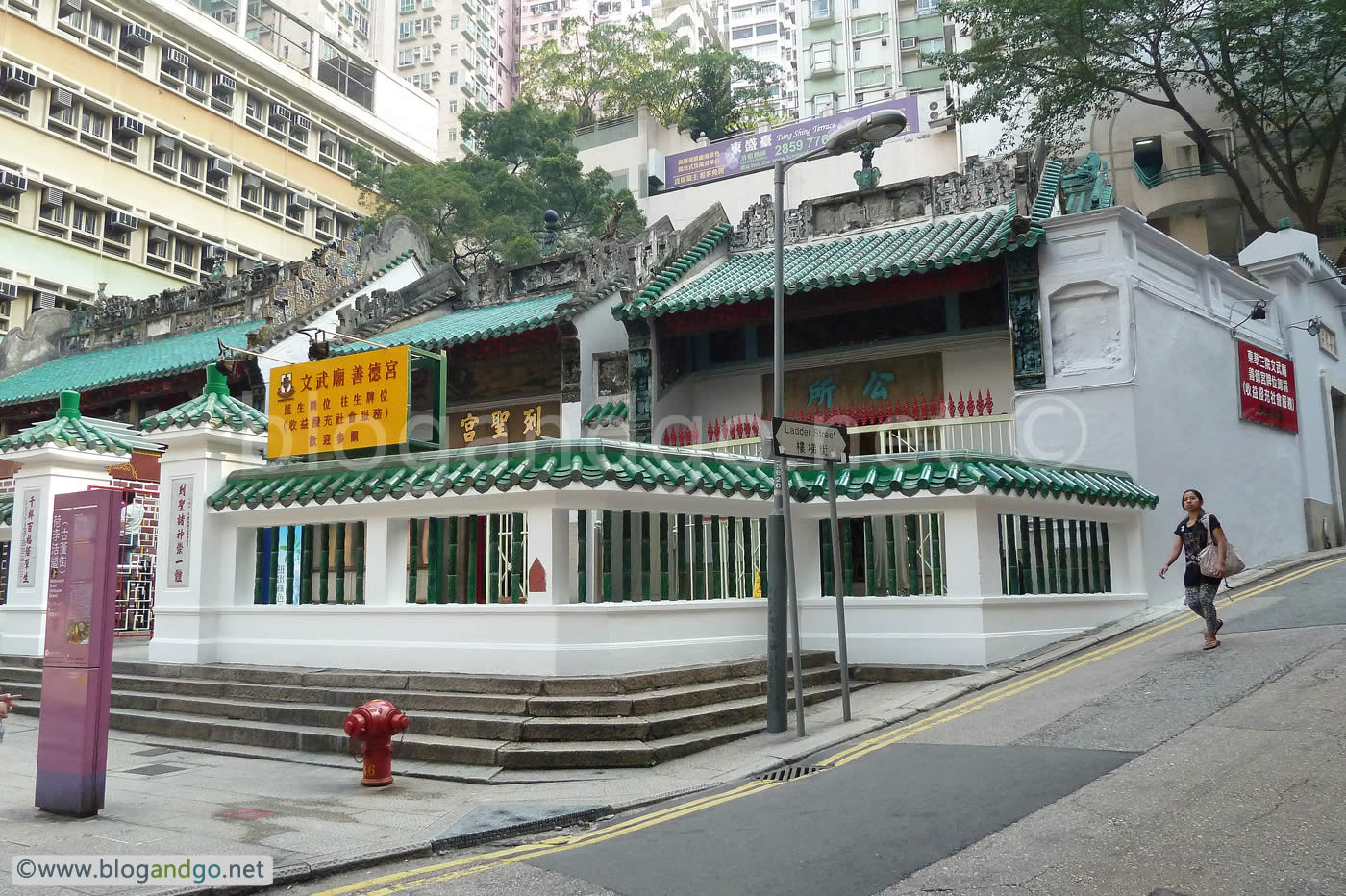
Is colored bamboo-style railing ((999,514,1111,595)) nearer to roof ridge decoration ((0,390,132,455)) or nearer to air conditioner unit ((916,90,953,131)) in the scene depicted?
roof ridge decoration ((0,390,132,455))

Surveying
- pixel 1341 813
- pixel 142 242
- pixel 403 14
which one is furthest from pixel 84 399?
pixel 403 14

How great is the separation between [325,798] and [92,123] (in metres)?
35.6

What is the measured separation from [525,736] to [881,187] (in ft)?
46.1

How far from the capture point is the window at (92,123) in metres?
35.7

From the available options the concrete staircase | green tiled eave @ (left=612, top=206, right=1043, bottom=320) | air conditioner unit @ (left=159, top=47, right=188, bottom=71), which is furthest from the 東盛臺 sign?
the concrete staircase

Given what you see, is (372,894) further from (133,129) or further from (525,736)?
(133,129)

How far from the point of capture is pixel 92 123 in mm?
36000

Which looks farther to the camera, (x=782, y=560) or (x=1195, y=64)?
Result: (x=1195, y=64)

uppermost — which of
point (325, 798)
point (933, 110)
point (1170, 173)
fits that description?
point (933, 110)

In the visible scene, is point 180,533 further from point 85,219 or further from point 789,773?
point 85,219

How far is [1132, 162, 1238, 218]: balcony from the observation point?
105 ft

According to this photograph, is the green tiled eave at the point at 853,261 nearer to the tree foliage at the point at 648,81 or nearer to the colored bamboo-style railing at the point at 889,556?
the colored bamboo-style railing at the point at 889,556

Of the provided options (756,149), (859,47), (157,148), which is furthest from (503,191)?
(859,47)

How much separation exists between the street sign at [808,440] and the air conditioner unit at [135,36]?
3718cm
